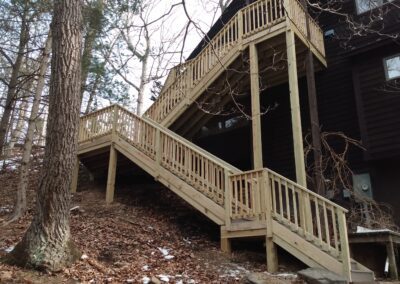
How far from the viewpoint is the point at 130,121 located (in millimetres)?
11156

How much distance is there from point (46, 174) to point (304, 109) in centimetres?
953

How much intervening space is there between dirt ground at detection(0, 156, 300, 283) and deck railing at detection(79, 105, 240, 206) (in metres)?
1.18

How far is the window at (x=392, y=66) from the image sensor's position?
36.8ft

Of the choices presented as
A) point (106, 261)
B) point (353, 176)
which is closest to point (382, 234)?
point (353, 176)

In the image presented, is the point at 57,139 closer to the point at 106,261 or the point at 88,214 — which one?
the point at 106,261

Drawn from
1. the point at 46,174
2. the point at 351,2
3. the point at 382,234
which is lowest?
the point at 382,234

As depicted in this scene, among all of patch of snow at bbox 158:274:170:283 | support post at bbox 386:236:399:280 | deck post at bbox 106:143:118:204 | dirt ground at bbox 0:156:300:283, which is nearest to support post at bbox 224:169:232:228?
dirt ground at bbox 0:156:300:283

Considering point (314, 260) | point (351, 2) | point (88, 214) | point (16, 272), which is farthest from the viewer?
point (351, 2)

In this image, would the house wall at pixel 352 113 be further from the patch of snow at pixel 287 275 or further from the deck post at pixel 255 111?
the patch of snow at pixel 287 275

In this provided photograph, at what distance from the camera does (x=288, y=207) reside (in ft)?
23.1

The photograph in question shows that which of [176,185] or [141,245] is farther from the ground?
[176,185]

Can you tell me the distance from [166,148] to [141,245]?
9.64 feet

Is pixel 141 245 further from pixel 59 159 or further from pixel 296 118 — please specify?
pixel 296 118

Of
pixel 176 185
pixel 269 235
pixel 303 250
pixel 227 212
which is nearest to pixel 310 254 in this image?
pixel 303 250
